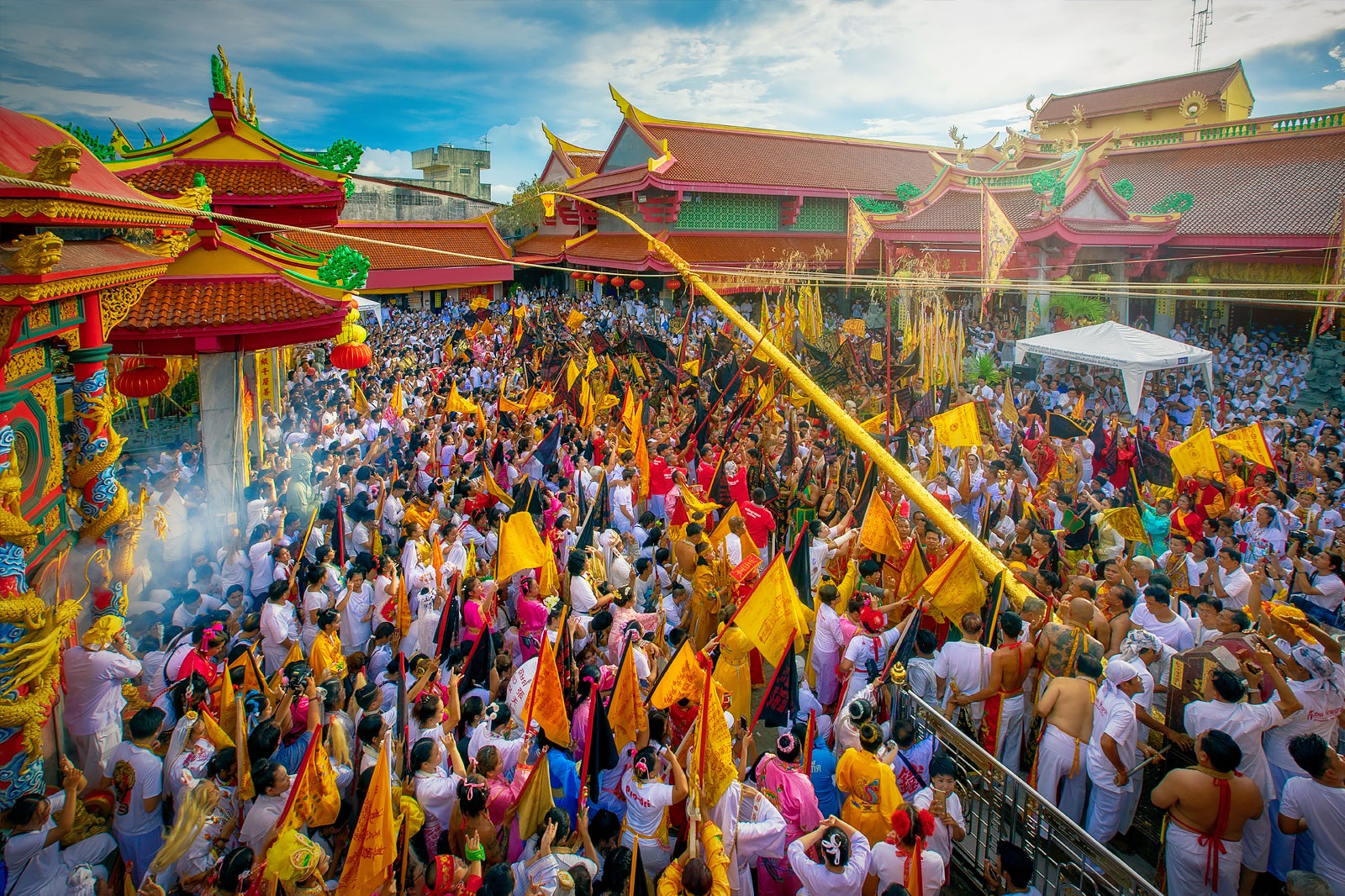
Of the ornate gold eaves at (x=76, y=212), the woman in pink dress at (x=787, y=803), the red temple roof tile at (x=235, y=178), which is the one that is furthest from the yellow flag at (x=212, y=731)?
the red temple roof tile at (x=235, y=178)

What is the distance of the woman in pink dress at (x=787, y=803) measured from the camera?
4.14 meters

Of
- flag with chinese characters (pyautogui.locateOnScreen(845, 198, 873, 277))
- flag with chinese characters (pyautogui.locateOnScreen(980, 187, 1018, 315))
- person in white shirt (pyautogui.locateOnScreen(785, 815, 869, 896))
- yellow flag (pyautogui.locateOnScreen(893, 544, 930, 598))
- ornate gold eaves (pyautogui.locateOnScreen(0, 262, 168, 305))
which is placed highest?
flag with chinese characters (pyautogui.locateOnScreen(845, 198, 873, 277))

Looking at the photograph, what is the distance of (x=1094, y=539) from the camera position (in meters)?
7.52

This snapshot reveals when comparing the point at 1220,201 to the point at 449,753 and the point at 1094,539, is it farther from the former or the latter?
the point at 449,753

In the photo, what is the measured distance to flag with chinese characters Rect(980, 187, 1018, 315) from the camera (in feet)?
55.9

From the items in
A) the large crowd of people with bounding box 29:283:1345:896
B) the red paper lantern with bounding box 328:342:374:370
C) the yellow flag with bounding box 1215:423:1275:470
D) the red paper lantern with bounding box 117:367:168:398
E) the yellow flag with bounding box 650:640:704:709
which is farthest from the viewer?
the red paper lantern with bounding box 328:342:374:370

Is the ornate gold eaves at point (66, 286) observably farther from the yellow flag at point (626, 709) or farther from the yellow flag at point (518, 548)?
the yellow flag at point (626, 709)

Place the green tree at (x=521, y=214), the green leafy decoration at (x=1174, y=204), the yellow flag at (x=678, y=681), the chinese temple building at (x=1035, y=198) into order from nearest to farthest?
the yellow flag at (x=678, y=681) → the chinese temple building at (x=1035, y=198) → the green leafy decoration at (x=1174, y=204) → the green tree at (x=521, y=214)

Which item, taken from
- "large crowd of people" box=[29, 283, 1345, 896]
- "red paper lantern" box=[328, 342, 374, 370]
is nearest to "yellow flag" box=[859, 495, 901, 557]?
"large crowd of people" box=[29, 283, 1345, 896]

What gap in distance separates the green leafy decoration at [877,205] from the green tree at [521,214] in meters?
18.4

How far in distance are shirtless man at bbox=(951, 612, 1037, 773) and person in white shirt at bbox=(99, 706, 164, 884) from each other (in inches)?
192

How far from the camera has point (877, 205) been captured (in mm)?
27500

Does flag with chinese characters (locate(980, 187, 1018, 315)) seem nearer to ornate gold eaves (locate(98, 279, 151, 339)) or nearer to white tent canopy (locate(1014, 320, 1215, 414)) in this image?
white tent canopy (locate(1014, 320, 1215, 414))

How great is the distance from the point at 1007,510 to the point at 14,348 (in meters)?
8.70
